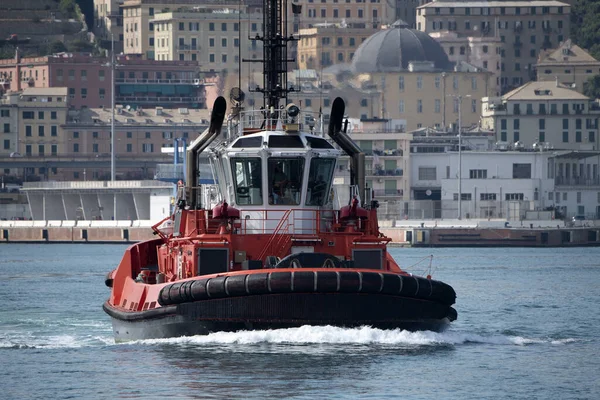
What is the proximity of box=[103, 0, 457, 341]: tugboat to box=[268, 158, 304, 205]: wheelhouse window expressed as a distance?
Answer: 0.08 ft

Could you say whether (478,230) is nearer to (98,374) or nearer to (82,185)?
(82,185)

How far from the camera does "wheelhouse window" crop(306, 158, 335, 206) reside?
44188mm

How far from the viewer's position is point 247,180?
44.1m

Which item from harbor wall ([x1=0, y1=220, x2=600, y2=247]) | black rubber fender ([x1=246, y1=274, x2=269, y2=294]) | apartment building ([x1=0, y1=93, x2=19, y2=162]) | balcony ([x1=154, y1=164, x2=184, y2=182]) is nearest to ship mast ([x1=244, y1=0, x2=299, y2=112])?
black rubber fender ([x1=246, y1=274, x2=269, y2=294])

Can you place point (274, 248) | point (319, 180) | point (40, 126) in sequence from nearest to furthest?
1. point (274, 248)
2. point (319, 180)
3. point (40, 126)

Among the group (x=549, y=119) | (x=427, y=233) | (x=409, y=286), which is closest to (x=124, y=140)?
(x=549, y=119)

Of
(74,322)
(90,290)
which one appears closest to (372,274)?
(74,322)

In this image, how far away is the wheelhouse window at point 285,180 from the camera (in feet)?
144

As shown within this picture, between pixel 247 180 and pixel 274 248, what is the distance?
6.48 feet

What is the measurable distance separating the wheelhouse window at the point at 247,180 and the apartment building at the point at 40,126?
5804 inches

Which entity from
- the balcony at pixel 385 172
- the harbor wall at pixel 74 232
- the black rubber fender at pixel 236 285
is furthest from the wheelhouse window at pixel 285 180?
the balcony at pixel 385 172

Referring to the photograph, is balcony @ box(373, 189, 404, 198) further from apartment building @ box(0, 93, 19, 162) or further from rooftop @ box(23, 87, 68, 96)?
rooftop @ box(23, 87, 68, 96)

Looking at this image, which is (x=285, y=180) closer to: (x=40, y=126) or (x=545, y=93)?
(x=545, y=93)

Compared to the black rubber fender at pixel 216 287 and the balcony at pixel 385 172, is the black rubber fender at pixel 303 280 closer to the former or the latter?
the black rubber fender at pixel 216 287
